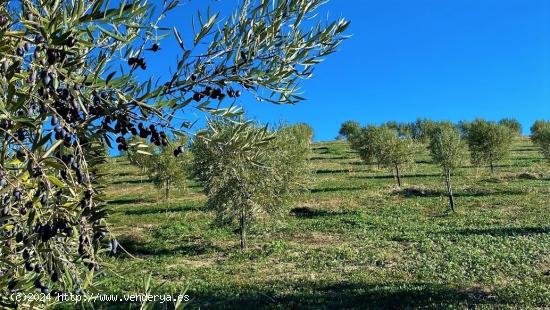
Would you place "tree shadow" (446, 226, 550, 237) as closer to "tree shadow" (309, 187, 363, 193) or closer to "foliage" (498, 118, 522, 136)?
"tree shadow" (309, 187, 363, 193)

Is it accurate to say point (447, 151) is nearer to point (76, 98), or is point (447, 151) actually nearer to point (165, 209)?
point (165, 209)

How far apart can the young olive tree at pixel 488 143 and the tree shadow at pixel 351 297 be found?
137 ft

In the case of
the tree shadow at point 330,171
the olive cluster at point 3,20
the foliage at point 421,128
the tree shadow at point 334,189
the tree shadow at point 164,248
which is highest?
the foliage at point 421,128

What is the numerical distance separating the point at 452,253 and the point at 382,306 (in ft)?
28.0

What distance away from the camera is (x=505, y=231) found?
2488 centimetres

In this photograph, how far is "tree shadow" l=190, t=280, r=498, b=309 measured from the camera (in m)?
13.1

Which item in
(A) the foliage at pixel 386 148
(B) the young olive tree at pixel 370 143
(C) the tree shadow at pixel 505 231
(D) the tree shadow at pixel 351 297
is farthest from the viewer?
(B) the young olive tree at pixel 370 143

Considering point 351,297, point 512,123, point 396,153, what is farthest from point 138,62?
point 512,123

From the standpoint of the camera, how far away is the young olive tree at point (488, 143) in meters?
52.5

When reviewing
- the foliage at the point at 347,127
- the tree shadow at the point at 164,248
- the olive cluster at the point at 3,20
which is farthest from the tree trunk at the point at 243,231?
the foliage at the point at 347,127

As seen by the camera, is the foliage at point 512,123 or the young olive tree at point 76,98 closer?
the young olive tree at point 76,98

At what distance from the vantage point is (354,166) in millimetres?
58969

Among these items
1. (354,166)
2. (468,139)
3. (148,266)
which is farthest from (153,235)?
(468,139)

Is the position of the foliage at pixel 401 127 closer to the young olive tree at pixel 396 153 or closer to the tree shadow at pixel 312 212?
the young olive tree at pixel 396 153
